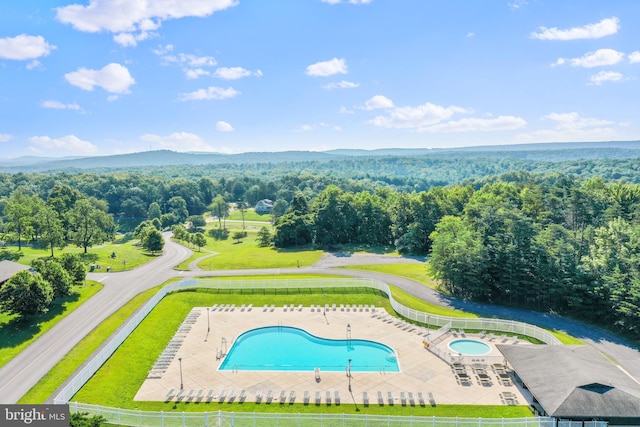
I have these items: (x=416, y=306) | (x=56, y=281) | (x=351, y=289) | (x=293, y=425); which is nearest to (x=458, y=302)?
(x=416, y=306)

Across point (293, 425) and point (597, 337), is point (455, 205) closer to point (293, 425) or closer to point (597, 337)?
point (597, 337)

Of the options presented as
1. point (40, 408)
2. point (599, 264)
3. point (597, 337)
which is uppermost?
point (599, 264)

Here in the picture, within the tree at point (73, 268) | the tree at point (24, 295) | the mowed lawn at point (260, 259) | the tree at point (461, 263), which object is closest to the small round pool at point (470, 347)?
the tree at point (461, 263)

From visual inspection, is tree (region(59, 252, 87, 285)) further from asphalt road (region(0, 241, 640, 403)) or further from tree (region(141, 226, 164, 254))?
tree (region(141, 226, 164, 254))

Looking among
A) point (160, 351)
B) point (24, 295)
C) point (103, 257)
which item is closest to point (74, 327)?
point (24, 295)

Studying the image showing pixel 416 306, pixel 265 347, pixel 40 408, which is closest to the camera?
pixel 40 408

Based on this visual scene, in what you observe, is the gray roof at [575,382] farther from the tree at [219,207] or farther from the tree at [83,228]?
the tree at [219,207]

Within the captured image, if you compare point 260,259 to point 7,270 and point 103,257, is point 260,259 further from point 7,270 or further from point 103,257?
point 7,270
